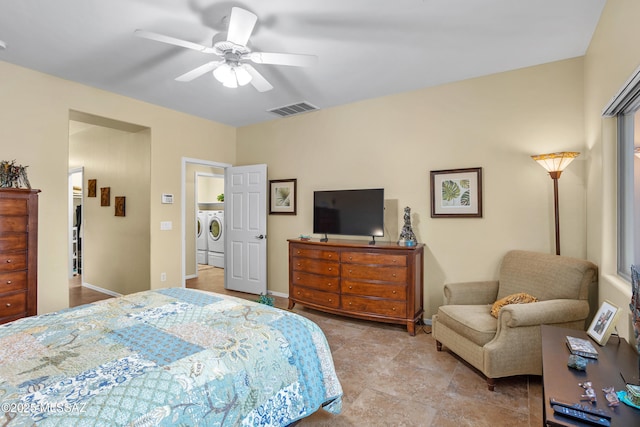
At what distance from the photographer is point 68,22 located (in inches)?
95.4

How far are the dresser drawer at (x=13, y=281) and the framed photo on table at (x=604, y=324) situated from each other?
13.8 ft

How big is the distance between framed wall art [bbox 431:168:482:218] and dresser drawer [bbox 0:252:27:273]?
3993mm

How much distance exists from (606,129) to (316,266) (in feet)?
9.60

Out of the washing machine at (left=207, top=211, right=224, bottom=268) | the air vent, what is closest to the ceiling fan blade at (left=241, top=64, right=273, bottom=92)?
the air vent

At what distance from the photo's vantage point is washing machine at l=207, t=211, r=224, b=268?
7.26 metres

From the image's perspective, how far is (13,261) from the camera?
2.81 metres

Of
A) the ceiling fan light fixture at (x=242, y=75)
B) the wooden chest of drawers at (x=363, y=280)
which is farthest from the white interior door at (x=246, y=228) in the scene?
the ceiling fan light fixture at (x=242, y=75)

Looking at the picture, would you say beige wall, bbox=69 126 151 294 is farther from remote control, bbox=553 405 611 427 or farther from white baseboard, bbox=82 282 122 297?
remote control, bbox=553 405 611 427

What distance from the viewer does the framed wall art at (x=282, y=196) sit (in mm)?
4762

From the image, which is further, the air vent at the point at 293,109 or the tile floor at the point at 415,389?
the air vent at the point at 293,109

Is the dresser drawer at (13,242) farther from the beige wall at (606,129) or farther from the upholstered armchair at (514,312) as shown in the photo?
the beige wall at (606,129)

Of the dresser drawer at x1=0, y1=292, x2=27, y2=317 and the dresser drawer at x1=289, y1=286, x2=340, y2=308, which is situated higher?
the dresser drawer at x1=0, y1=292, x2=27, y2=317

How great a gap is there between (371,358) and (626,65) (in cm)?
270

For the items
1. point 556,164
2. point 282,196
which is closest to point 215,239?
point 282,196
